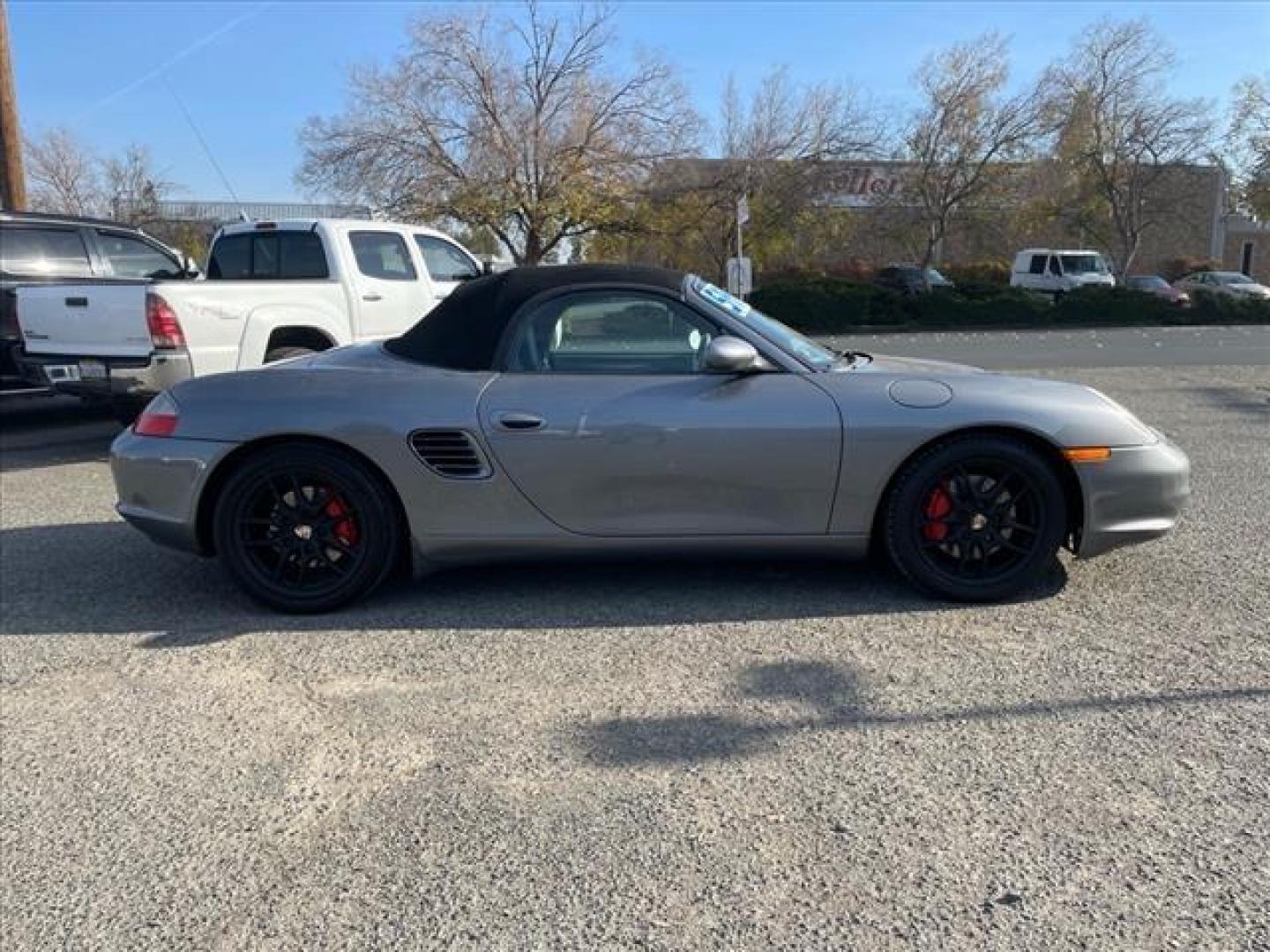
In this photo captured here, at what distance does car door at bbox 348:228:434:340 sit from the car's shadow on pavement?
13.2 ft

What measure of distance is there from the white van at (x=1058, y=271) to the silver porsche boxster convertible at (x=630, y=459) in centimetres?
3060

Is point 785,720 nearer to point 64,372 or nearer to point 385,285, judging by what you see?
point 64,372

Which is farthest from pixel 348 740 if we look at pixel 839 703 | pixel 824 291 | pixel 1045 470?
pixel 824 291

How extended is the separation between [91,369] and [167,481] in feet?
12.6

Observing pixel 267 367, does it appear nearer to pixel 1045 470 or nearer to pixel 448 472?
pixel 448 472

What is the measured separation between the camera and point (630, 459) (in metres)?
3.84

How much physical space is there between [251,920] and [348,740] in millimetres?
824

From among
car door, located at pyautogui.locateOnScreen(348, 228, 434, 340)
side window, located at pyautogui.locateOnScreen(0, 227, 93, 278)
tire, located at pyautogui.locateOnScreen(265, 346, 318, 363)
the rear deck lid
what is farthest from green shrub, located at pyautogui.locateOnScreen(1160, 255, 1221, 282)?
the rear deck lid

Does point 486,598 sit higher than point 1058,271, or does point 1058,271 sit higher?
point 1058,271

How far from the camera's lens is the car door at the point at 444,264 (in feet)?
30.3

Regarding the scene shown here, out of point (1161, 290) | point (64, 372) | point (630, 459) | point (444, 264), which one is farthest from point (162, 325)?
point (1161, 290)

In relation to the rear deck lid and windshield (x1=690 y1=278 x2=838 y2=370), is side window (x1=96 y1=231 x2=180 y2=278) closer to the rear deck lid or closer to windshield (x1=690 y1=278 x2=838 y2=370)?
the rear deck lid

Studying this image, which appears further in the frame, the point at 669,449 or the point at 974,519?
the point at 974,519

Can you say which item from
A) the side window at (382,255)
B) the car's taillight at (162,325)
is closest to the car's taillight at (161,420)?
the car's taillight at (162,325)
